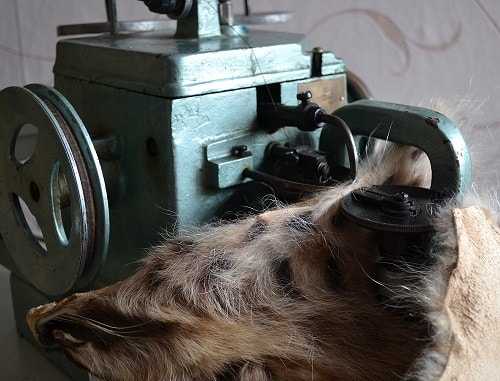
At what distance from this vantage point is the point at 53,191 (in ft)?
2.58

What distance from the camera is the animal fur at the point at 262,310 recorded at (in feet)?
2.10

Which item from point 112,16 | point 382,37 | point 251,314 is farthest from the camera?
point 382,37

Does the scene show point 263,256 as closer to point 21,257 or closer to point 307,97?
point 307,97

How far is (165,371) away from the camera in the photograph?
0.65m

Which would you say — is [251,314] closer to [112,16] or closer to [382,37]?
[112,16]

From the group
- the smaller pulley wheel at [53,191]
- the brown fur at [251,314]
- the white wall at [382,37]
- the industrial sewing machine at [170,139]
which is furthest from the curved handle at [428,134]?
the white wall at [382,37]

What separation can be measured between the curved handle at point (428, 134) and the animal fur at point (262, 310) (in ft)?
0.26

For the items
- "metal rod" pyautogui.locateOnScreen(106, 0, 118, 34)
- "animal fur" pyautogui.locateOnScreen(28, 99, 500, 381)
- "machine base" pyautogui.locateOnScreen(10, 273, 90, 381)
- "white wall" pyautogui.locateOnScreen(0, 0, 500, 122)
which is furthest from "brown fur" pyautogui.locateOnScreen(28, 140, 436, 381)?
"white wall" pyautogui.locateOnScreen(0, 0, 500, 122)

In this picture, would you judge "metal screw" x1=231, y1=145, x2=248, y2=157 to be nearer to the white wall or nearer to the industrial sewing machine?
the industrial sewing machine

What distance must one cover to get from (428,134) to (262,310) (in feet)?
0.97

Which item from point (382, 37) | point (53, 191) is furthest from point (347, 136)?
point (382, 37)

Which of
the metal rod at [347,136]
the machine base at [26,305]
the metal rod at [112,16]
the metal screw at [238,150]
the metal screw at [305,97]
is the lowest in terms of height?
the machine base at [26,305]

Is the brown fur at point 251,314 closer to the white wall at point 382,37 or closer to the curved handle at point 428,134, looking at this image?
the curved handle at point 428,134

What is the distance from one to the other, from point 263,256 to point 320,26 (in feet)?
4.19
